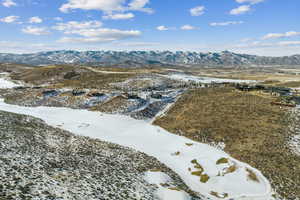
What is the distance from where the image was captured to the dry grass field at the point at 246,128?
23.5 meters

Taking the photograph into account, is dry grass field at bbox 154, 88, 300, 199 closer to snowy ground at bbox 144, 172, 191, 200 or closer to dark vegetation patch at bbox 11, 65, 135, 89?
snowy ground at bbox 144, 172, 191, 200

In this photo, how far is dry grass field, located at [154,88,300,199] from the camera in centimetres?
2348

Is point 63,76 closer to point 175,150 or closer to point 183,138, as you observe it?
point 183,138

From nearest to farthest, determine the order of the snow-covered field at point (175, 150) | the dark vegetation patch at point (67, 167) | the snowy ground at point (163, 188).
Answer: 1. the dark vegetation patch at point (67, 167)
2. the snowy ground at point (163, 188)
3. the snow-covered field at point (175, 150)

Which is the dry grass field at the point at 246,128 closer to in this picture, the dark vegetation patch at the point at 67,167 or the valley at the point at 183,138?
the valley at the point at 183,138

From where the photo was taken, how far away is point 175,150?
30.0m

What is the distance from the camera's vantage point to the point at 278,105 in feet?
137

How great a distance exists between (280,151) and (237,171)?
7.40 m

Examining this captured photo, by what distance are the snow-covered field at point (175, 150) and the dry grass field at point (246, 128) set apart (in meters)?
1.69

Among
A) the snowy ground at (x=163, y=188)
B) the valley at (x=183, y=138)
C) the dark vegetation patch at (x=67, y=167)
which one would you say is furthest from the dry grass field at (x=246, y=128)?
the dark vegetation patch at (x=67, y=167)

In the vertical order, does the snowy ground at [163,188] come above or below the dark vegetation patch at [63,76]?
below

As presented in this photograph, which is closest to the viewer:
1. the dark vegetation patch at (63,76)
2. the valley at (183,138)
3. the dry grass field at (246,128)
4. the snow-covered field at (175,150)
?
the valley at (183,138)

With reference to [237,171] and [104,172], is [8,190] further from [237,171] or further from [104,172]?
[237,171]

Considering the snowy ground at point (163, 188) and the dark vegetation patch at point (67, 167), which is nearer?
the dark vegetation patch at point (67, 167)
